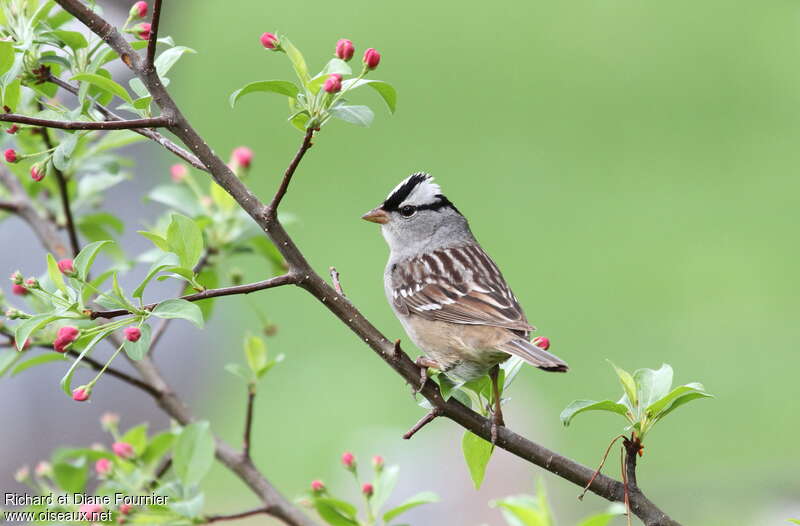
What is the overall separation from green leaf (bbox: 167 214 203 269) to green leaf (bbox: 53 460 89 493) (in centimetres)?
102

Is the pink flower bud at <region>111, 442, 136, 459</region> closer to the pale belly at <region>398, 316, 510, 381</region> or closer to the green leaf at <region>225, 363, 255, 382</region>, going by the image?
the green leaf at <region>225, 363, 255, 382</region>

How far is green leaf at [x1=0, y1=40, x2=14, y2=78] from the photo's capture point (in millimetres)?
2582

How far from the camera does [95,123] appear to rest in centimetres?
246

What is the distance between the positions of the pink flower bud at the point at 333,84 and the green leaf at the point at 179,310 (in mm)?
594

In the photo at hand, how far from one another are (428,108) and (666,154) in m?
3.55

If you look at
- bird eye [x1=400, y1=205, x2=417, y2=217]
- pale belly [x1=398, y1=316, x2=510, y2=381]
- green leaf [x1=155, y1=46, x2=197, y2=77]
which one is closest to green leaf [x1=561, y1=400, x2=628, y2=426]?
pale belly [x1=398, y1=316, x2=510, y2=381]

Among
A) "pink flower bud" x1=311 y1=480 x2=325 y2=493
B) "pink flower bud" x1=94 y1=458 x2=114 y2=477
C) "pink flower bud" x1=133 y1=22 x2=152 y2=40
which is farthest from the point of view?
"pink flower bud" x1=94 y1=458 x2=114 y2=477

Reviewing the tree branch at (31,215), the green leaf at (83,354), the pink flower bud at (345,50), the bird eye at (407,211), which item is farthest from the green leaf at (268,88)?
the bird eye at (407,211)

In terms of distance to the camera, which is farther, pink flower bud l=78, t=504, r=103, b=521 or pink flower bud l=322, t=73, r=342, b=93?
pink flower bud l=78, t=504, r=103, b=521

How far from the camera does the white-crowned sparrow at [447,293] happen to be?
3260 mm

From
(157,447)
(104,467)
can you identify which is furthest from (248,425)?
(104,467)

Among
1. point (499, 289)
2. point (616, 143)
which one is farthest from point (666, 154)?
point (499, 289)

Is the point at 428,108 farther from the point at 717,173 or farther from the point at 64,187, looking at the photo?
the point at 64,187

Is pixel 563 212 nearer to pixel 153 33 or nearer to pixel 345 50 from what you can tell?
pixel 345 50
